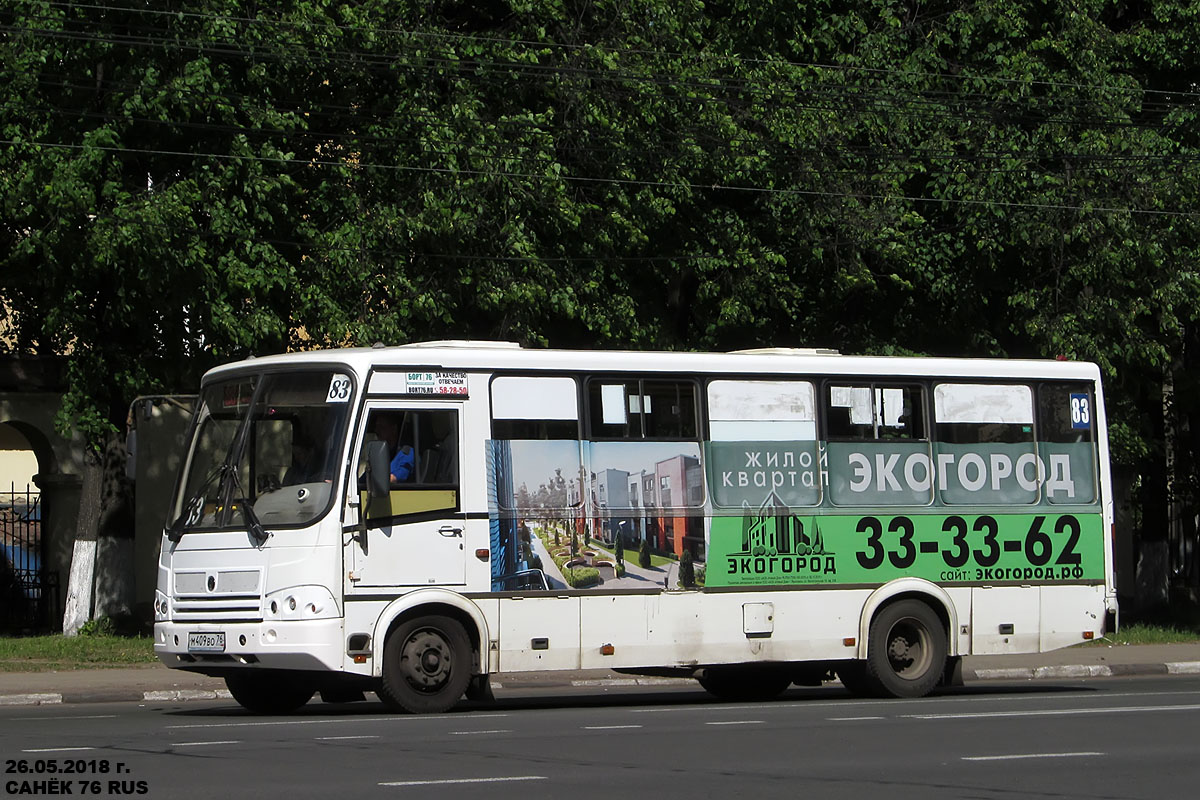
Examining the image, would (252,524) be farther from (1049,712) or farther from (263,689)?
(1049,712)

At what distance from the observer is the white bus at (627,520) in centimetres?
1441

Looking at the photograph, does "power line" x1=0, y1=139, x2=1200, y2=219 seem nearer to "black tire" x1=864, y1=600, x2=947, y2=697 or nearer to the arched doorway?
the arched doorway

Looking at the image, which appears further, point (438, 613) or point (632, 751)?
point (438, 613)

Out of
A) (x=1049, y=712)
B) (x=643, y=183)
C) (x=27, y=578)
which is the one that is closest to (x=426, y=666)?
(x=1049, y=712)

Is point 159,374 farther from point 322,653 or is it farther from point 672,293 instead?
point 322,653

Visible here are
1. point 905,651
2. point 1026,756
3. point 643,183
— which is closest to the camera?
point 1026,756

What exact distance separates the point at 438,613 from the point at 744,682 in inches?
161

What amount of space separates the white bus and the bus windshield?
2 centimetres

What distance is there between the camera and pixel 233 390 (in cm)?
1520

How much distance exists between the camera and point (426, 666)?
1468cm

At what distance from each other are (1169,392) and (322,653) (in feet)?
66.8

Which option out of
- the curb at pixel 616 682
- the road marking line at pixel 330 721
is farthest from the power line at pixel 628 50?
the road marking line at pixel 330 721

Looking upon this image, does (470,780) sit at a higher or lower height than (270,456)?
lower

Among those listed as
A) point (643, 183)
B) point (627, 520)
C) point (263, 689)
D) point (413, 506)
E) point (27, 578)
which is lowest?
point (263, 689)
